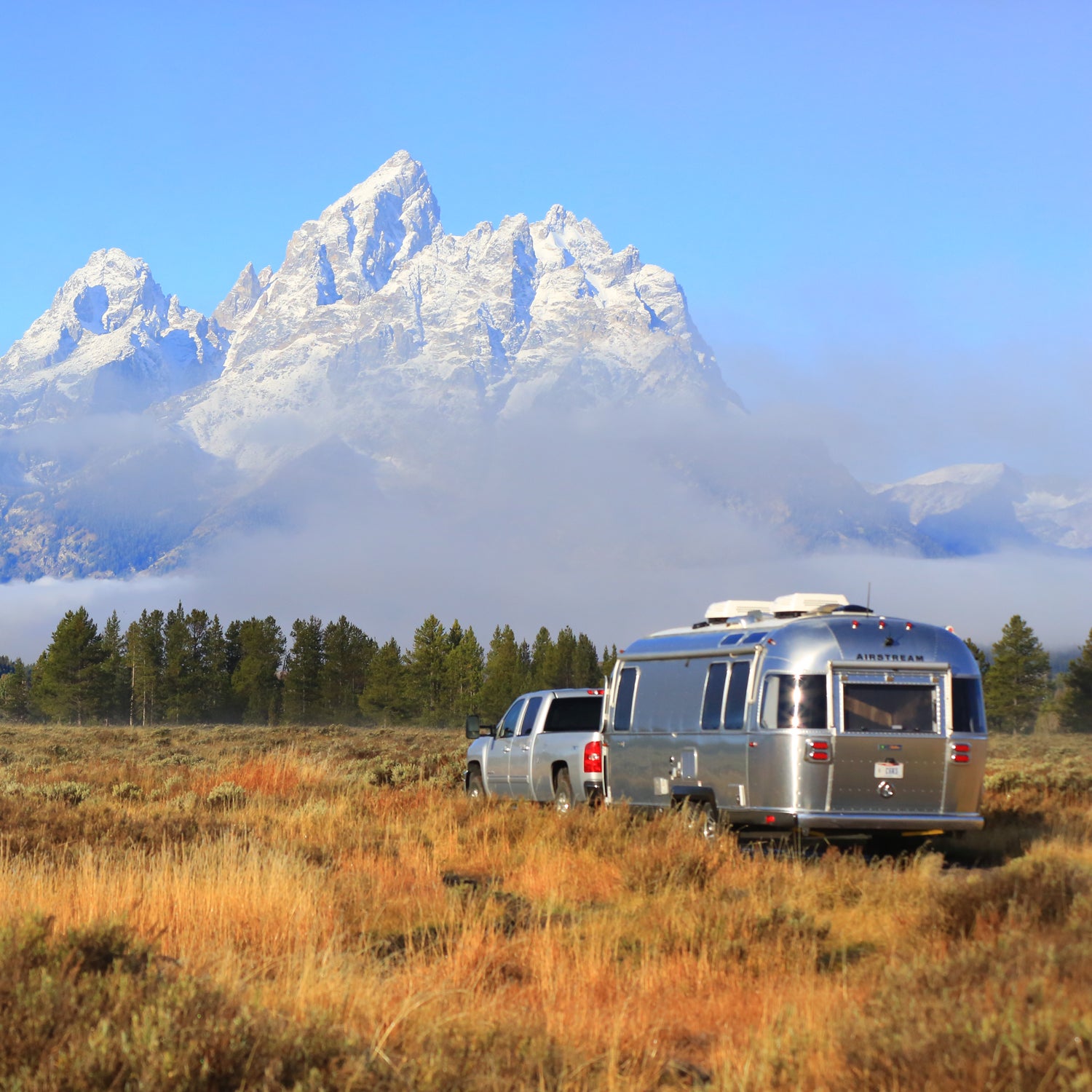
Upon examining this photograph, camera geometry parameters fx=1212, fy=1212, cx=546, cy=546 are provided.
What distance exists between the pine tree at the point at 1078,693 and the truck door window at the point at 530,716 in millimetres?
73168

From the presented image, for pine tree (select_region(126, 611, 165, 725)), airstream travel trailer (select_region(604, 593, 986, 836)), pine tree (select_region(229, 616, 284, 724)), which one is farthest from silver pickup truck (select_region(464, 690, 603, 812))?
pine tree (select_region(126, 611, 165, 725))

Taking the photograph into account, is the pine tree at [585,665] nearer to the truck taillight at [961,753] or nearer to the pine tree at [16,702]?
the pine tree at [16,702]

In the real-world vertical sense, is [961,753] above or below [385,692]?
above

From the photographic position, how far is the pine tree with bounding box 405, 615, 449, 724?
94500 millimetres

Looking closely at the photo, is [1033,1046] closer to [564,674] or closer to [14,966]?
[14,966]

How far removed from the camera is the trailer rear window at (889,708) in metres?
11.7

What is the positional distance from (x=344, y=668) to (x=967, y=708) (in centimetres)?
9340

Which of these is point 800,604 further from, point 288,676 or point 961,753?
point 288,676

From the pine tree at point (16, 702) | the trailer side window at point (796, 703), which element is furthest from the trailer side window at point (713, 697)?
the pine tree at point (16, 702)

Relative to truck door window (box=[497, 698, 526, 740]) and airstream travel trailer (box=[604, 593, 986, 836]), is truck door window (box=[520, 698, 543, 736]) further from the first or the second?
airstream travel trailer (box=[604, 593, 986, 836])

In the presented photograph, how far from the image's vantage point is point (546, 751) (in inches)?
666

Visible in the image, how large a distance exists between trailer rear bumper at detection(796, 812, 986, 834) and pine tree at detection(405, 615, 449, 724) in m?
81.3

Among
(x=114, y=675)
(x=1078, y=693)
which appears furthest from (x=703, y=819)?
(x=114, y=675)

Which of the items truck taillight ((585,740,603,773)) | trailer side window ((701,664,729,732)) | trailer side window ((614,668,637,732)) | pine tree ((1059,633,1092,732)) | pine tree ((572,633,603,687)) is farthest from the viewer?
pine tree ((572,633,603,687))
